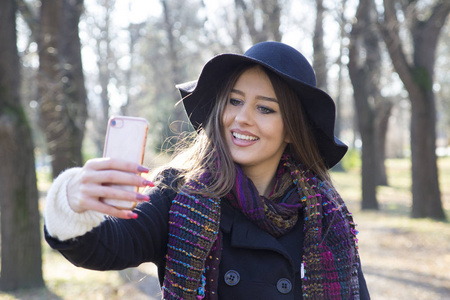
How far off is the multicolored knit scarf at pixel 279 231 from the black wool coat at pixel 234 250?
46 millimetres

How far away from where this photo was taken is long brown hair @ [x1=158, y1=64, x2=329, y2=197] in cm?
229

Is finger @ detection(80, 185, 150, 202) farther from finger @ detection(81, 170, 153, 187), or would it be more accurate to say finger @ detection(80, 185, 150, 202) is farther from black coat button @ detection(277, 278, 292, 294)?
black coat button @ detection(277, 278, 292, 294)

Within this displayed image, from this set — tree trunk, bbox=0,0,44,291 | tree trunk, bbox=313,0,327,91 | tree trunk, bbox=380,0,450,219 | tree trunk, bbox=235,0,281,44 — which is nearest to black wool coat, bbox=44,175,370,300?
tree trunk, bbox=0,0,44,291

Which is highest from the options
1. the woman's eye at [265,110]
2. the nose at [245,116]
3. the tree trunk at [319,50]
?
the tree trunk at [319,50]

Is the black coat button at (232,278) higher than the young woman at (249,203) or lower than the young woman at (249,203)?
lower

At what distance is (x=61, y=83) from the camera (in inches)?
324

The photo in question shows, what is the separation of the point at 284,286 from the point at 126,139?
112 cm

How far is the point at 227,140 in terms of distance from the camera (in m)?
2.47

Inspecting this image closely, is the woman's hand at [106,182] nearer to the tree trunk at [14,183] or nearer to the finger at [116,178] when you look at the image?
the finger at [116,178]

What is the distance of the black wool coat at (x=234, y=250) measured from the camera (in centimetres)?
188

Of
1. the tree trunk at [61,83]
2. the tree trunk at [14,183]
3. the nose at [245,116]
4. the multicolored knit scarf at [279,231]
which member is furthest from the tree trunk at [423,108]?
the nose at [245,116]

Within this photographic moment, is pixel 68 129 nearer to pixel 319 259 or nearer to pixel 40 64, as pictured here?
pixel 40 64

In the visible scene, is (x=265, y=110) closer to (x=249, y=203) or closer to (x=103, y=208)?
(x=249, y=203)

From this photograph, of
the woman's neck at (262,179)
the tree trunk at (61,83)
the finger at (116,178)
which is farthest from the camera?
the tree trunk at (61,83)
